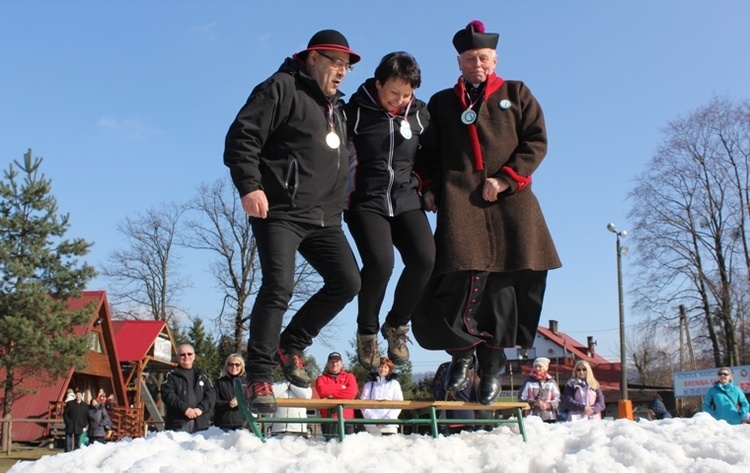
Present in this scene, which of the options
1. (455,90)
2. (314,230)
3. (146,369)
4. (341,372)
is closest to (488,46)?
(455,90)

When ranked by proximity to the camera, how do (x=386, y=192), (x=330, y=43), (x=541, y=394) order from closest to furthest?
(x=330, y=43) → (x=386, y=192) → (x=541, y=394)

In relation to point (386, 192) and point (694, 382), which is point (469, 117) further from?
point (694, 382)

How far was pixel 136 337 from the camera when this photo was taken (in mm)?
39281

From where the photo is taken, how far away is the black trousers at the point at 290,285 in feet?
14.9

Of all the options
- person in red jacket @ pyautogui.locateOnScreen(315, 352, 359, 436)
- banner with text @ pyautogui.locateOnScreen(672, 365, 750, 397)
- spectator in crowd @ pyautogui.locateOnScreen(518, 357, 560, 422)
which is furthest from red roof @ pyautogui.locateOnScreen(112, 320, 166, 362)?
person in red jacket @ pyautogui.locateOnScreen(315, 352, 359, 436)

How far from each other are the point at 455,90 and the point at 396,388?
4808mm

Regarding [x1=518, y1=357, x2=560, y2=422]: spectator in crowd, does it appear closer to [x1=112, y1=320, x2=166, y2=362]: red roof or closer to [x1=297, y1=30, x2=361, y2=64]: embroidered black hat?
[x1=297, y1=30, x2=361, y2=64]: embroidered black hat

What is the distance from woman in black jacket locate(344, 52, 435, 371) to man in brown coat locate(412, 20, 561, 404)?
0.19 m

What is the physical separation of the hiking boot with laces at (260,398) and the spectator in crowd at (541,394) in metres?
6.66

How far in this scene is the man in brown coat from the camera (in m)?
5.16

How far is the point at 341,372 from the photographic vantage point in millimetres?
8883

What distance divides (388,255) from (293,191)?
829mm

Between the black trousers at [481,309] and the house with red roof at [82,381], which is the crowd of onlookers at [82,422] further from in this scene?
the black trousers at [481,309]

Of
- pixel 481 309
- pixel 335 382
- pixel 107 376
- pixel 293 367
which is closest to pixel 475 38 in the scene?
pixel 481 309
